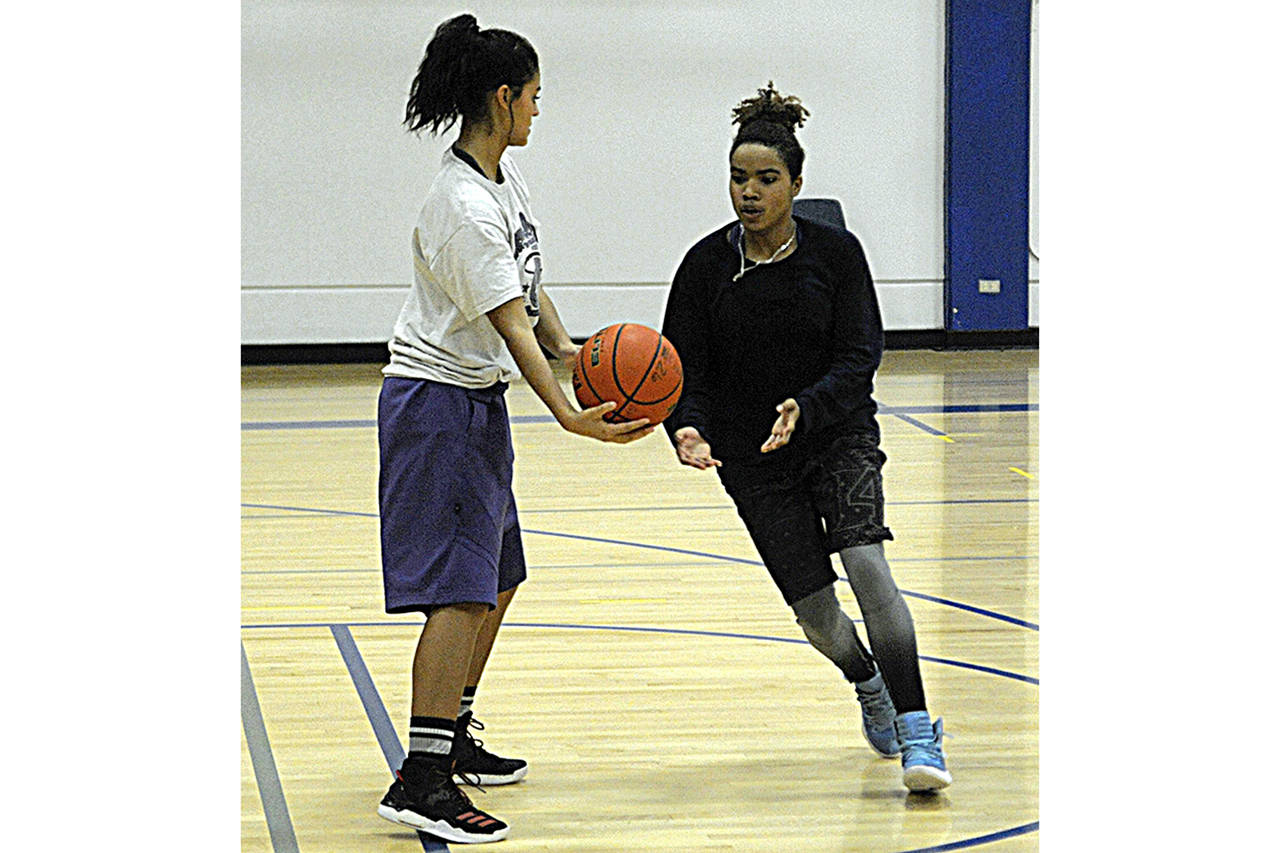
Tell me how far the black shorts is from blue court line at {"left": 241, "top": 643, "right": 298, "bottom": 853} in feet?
3.29

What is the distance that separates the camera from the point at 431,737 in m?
3.01

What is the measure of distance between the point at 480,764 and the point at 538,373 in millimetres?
889

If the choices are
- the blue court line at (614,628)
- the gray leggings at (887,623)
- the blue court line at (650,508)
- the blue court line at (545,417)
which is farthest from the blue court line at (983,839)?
the blue court line at (545,417)

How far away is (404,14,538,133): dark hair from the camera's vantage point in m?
2.98

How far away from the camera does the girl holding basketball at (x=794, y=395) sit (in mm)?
3209

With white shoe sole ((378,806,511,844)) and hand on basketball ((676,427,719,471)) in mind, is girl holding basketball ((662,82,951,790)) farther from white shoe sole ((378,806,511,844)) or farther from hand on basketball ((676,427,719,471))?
white shoe sole ((378,806,511,844))

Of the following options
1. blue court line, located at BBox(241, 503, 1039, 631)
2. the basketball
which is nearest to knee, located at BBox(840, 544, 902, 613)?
the basketball

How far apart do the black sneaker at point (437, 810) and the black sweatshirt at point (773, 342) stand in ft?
2.60

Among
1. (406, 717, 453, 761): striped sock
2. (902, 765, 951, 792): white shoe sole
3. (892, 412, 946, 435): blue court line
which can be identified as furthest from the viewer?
(892, 412, 946, 435): blue court line
